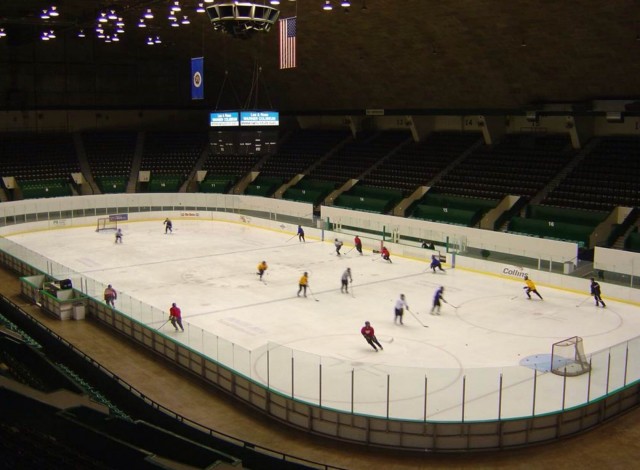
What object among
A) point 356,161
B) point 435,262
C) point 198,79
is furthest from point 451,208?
point 198,79

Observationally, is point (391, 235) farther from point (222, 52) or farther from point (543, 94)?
point (222, 52)

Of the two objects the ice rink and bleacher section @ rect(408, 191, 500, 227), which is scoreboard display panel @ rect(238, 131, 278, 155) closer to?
the ice rink

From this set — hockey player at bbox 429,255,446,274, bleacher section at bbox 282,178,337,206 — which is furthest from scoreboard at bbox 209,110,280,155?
hockey player at bbox 429,255,446,274

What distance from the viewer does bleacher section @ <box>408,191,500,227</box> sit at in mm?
37000

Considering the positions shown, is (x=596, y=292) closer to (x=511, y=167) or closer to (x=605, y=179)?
(x=605, y=179)

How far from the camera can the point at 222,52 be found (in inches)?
1864

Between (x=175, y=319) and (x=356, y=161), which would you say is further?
(x=356, y=161)

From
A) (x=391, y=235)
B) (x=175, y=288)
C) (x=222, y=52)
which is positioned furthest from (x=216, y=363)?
(x=222, y=52)

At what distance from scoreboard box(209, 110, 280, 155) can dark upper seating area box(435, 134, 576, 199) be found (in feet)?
34.2

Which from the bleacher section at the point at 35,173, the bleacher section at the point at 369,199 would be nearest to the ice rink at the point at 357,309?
the bleacher section at the point at 369,199

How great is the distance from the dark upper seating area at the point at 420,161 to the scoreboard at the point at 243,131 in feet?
30.1

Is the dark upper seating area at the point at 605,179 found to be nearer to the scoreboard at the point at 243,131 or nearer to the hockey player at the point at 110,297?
the scoreboard at the point at 243,131

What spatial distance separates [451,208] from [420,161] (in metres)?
7.42

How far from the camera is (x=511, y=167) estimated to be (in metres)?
40.1
